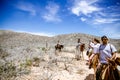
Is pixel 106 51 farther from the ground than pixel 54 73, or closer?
farther from the ground

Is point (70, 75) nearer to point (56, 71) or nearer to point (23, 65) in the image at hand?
point (56, 71)

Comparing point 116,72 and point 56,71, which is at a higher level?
point 116,72

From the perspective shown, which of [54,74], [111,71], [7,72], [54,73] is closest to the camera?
[111,71]

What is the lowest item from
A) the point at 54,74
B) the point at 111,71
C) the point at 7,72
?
the point at 54,74

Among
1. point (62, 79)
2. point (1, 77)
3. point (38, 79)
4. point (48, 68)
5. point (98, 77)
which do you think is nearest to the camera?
point (98, 77)

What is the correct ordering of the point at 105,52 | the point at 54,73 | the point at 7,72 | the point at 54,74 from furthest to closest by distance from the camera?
the point at 54,73 < the point at 54,74 < the point at 7,72 < the point at 105,52

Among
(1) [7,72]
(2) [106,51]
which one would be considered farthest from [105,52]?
(1) [7,72]

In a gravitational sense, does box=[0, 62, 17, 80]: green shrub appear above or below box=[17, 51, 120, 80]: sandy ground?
above

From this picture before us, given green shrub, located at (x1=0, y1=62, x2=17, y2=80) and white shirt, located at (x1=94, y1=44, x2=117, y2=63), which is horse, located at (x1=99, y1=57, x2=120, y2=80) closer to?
white shirt, located at (x1=94, y1=44, x2=117, y2=63)

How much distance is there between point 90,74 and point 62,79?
8.12ft

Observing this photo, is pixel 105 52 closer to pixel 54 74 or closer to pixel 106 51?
pixel 106 51

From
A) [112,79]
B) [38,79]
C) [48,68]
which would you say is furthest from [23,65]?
[112,79]

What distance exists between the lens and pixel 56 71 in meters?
12.9

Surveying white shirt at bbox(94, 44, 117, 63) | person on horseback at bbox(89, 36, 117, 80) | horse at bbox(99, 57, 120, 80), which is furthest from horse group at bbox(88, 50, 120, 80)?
white shirt at bbox(94, 44, 117, 63)
